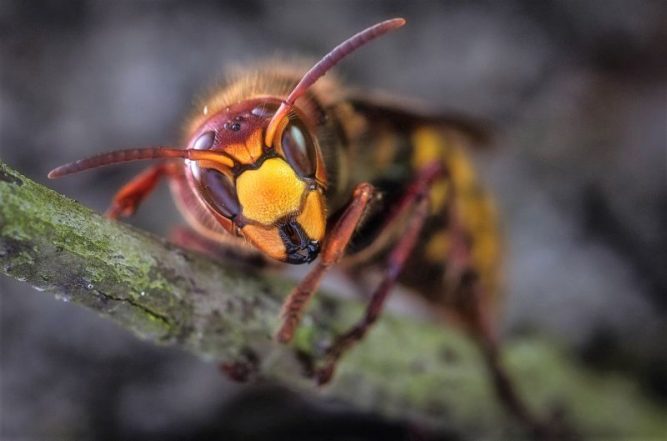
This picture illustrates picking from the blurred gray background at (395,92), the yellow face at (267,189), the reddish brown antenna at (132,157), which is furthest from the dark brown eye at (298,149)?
the blurred gray background at (395,92)

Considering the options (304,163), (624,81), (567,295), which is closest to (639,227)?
(567,295)

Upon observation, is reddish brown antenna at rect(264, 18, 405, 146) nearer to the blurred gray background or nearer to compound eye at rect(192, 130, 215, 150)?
compound eye at rect(192, 130, 215, 150)

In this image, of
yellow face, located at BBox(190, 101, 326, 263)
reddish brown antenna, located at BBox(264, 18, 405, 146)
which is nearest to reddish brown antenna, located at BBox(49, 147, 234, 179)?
yellow face, located at BBox(190, 101, 326, 263)

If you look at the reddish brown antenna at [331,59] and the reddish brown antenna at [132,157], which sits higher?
the reddish brown antenna at [331,59]

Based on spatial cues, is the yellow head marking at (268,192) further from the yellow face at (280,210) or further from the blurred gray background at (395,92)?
the blurred gray background at (395,92)

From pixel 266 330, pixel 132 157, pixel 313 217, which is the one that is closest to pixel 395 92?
pixel 266 330

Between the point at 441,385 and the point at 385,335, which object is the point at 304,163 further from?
the point at 441,385
